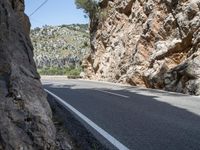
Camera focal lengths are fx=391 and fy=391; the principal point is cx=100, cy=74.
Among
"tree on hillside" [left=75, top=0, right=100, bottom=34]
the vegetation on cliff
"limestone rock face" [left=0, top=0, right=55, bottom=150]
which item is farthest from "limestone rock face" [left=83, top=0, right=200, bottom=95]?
the vegetation on cliff

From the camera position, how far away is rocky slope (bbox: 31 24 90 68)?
10925cm

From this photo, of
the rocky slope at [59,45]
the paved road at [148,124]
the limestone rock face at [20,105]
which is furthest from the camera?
the rocky slope at [59,45]

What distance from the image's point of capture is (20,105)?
16.3 feet

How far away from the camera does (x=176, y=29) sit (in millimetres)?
23922

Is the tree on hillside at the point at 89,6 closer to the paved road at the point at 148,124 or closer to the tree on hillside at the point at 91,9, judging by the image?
the tree on hillside at the point at 91,9

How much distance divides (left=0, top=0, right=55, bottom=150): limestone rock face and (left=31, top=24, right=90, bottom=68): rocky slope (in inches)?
3696

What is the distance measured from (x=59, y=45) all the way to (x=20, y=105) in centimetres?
12127

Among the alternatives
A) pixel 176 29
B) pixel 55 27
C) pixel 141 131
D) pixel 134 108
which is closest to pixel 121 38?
pixel 176 29

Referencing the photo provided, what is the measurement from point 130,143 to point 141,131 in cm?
113

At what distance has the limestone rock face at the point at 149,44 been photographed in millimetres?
20844

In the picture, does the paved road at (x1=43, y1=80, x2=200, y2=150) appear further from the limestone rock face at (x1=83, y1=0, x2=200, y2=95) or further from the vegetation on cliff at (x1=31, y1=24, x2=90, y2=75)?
the vegetation on cliff at (x1=31, y1=24, x2=90, y2=75)

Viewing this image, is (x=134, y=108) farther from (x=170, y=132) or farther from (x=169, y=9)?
(x=169, y=9)

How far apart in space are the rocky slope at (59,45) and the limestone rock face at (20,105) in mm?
93880

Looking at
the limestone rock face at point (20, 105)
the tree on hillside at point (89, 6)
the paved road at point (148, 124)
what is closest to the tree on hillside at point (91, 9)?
the tree on hillside at point (89, 6)
